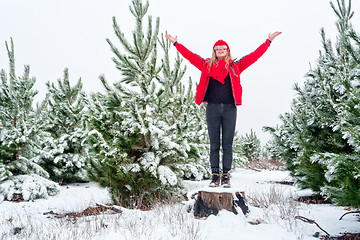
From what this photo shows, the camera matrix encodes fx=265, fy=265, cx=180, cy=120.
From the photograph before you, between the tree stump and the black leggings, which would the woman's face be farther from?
the tree stump

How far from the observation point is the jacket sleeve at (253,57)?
4020 millimetres

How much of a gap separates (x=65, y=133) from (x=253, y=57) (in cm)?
735

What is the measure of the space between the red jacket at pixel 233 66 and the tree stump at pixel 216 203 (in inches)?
53.7

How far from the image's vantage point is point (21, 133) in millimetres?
7051

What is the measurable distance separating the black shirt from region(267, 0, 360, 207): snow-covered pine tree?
1.42m

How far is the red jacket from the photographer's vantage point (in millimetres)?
3996

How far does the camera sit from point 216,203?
3.78 meters

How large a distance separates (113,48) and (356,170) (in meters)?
5.17

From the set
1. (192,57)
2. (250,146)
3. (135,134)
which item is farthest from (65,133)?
(250,146)

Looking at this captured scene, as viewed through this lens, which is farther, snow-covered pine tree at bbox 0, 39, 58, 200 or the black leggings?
snow-covered pine tree at bbox 0, 39, 58, 200

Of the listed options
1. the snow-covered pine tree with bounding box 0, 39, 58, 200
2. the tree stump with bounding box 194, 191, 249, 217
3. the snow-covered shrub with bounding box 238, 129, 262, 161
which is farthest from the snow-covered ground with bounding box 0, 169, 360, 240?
the snow-covered shrub with bounding box 238, 129, 262, 161

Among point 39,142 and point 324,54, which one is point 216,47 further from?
point 39,142

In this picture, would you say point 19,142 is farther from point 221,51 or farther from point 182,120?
point 221,51

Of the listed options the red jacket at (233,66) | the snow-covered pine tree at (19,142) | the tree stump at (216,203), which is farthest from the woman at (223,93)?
the snow-covered pine tree at (19,142)
